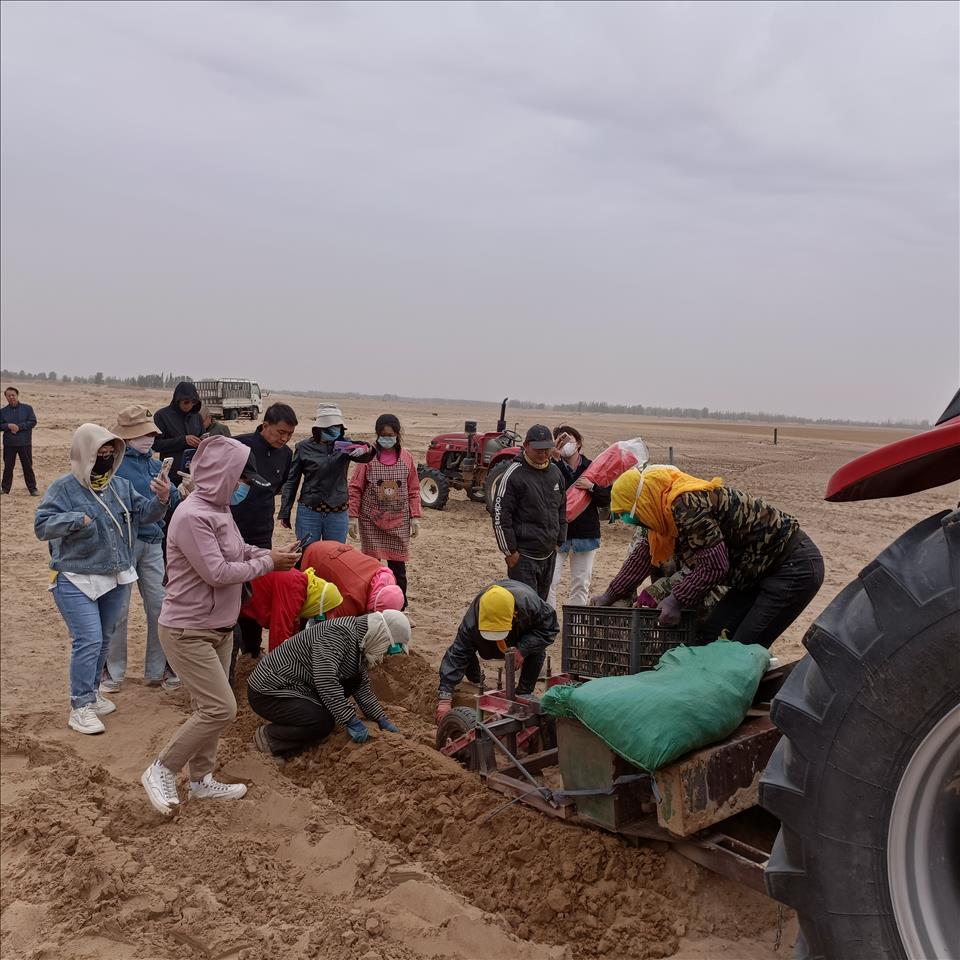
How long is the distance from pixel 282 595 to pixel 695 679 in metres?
3.19

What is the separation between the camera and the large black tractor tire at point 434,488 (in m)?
14.7

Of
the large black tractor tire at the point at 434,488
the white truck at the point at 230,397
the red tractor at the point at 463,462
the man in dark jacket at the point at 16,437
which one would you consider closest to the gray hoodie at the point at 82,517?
the red tractor at the point at 463,462

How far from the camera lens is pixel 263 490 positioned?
6.14 metres

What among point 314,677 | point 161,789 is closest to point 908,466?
point 314,677

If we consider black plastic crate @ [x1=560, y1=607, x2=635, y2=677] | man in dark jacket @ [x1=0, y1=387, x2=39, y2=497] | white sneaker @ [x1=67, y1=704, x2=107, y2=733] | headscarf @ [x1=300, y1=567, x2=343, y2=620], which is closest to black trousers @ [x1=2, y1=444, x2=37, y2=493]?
man in dark jacket @ [x1=0, y1=387, x2=39, y2=497]

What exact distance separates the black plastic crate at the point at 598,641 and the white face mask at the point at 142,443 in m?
3.26

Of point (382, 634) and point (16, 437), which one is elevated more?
point (16, 437)

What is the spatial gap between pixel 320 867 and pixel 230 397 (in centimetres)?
3583

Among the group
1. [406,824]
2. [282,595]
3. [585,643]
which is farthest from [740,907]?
[282,595]

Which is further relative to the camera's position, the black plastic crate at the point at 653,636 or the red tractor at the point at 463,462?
the red tractor at the point at 463,462

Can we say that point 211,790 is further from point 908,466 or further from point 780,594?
point 908,466

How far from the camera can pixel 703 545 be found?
3797 mm

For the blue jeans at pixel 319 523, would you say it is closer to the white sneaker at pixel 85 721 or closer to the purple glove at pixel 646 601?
the white sneaker at pixel 85 721

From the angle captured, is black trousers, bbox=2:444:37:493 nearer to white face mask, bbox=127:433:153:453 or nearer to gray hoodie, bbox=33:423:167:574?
white face mask, bbox=127:433:153:453
